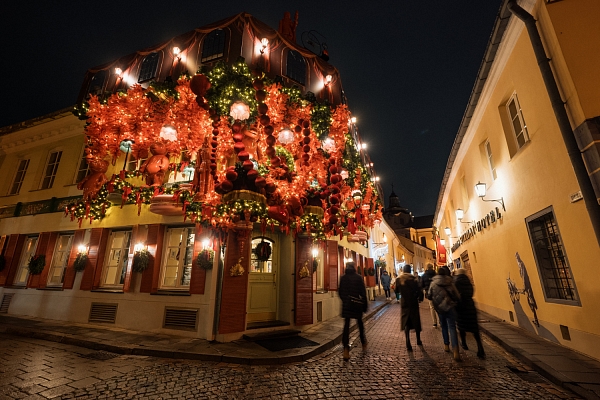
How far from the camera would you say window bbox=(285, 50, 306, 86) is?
1097cm

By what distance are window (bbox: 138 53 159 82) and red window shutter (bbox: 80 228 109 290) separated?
→ 6.40 metres

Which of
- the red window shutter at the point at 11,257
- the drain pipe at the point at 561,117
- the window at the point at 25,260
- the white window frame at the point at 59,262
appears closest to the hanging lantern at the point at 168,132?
the white window frame at the point at 59,262

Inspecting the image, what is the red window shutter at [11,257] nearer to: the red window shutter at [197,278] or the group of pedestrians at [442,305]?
the red window shutter at [197,278]

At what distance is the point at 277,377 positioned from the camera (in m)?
5.00


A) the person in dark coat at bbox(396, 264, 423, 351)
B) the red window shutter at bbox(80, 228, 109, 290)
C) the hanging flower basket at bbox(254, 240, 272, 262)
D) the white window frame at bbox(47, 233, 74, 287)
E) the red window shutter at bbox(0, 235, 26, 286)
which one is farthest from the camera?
the red window shutter at bbox(0, 235, 26, 286)

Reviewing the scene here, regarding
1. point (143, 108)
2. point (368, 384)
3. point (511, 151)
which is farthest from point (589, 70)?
point (143, 108)

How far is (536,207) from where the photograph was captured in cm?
701

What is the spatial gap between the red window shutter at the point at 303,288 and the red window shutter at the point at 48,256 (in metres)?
9.94

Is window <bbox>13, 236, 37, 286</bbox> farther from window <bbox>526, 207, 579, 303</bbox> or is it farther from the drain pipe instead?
window <bbox>526, 207, 579, 303</bbox>

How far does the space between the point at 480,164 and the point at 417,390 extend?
10470 millimetres

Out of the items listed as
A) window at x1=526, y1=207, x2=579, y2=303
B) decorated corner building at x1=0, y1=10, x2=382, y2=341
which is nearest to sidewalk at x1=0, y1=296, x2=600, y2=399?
decorated corner building at x1=0, y1=10, x2=382, y2=341

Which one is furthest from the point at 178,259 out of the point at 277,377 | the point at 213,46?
the point at 213,46

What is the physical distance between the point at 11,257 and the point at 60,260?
275 cm

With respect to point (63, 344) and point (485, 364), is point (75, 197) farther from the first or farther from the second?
point (485, 364)
